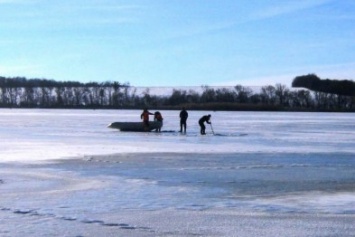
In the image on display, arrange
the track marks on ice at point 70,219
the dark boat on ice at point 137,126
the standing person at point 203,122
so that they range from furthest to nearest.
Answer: the dark boat on ice at point 137,126
the standing person at point 203,122
the track marks on ice at point 70,219

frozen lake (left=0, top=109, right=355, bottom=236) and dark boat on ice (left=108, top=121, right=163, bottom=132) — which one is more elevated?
dark boat on ice (left=108, top=121, right=163, bottom=132)

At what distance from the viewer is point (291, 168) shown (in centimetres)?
1739

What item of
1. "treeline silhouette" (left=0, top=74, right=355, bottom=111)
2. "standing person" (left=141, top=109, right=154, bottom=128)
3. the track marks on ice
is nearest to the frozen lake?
the track marks on ice

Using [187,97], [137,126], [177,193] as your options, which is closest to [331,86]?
[187,97]

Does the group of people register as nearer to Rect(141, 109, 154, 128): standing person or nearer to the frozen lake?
Rect(141, 109, 154, 128): standing person

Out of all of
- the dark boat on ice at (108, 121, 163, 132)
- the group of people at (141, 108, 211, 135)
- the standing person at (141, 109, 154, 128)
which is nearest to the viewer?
the group of people at (141, 108, 211, 135)

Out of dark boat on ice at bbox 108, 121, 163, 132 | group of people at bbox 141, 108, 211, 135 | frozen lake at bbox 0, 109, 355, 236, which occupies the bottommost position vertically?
frozen lake at bbox 0, 109, 355, 236

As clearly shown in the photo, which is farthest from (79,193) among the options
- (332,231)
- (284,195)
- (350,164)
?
(350,164)

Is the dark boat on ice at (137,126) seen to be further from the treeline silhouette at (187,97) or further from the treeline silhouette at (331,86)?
the treeline silhouette at (331,86)

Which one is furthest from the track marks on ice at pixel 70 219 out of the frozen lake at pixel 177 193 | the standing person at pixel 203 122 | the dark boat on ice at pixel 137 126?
the dark boat on ice at pixel 137 126

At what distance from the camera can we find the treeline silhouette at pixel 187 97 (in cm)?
12688

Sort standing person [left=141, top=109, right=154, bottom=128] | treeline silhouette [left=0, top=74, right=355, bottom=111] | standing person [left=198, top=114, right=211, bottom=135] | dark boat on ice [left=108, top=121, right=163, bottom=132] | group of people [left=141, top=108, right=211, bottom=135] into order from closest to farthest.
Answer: standing person [left=198, top=114, right=211, bottom=135] → group of people [left=141, top=108, right=211, bottom=135] → standing person [left=141, top=109, right=154, bottom=128] → dark boat on ice [left=108, top=121, right=163, bottom=132] → treeline silhouette [left=0, top=74, right=355, bottom=111]

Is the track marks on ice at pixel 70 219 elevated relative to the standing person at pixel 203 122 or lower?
lower

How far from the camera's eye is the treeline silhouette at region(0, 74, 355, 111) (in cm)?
12688
